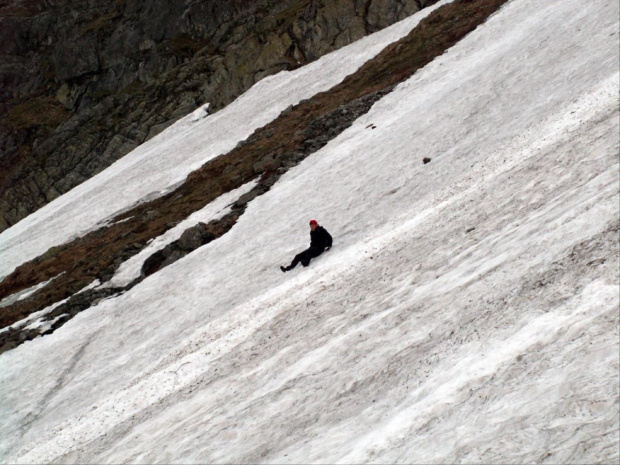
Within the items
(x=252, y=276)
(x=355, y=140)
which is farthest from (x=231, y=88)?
(x=252, y=276)

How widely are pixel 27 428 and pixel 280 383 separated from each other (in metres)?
10.4

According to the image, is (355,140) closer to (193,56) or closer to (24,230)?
(24,230)

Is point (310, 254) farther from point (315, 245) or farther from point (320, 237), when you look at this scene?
point (320, 237)

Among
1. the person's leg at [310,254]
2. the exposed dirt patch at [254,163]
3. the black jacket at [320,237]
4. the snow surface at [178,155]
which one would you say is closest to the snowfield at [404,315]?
the person's leg at [310,254]

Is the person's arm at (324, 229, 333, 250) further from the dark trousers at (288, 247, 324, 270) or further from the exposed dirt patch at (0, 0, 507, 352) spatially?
the exposed dirt patch at (0, 0, 507, 352)

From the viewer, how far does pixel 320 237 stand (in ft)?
68.8

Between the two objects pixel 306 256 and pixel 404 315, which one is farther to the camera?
pixel 306 256

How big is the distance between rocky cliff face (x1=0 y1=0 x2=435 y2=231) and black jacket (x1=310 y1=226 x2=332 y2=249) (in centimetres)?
4356

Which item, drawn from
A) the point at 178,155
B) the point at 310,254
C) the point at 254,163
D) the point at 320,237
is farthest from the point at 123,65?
the point at 310,254

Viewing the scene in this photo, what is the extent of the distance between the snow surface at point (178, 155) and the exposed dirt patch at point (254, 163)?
261 cm

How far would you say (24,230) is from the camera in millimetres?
55375

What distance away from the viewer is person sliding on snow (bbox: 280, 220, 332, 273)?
20.8 meters

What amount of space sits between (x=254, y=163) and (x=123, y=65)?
75.9 m

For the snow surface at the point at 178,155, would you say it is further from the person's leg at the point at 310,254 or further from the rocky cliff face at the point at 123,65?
the person's leg at the point at 310,254
